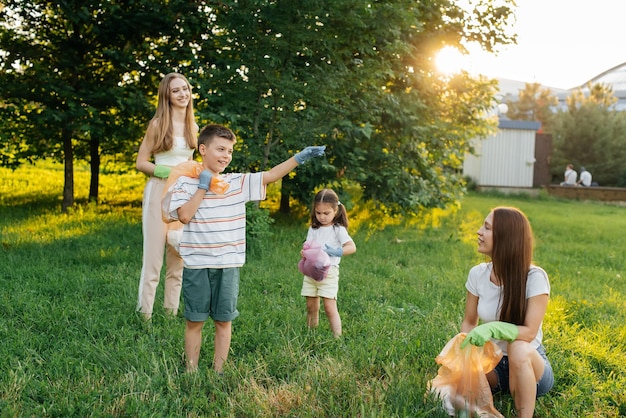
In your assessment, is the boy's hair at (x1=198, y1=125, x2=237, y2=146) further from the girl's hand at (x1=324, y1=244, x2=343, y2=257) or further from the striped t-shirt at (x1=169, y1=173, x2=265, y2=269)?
the girl's hand at (x1=324, y1=244, x2=343, y2=257)

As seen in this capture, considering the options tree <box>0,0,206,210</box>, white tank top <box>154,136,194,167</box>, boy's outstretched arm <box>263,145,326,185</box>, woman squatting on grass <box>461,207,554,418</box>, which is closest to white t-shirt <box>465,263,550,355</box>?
woman squatting on grass <box>461,207,554,418</box>

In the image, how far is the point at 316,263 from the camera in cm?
447

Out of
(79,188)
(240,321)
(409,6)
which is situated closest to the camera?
(240,321)

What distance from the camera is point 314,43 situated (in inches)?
315

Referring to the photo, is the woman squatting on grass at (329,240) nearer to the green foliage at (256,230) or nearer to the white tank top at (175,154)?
the white tank top at (175,154)

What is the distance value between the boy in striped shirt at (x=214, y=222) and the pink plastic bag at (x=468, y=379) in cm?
130

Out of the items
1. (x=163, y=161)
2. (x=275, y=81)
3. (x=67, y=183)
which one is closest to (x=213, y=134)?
(x=163, y=161)

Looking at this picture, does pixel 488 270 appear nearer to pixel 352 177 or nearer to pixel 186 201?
pixel 186 201

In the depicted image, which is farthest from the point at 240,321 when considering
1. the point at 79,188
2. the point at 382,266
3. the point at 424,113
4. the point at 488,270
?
the point at 79,188

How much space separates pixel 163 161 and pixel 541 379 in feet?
10.3

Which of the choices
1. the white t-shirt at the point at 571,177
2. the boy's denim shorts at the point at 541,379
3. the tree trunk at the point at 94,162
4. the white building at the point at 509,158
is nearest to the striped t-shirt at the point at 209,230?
the boy's denim shorts at the point at 541,379

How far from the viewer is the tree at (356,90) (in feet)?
25.7

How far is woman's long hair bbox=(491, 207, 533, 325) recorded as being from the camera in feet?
10.8

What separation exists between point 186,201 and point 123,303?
6.88 feet
